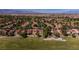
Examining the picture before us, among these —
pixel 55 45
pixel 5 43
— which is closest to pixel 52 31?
pixel 55 45

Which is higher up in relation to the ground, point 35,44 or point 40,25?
point 40,25

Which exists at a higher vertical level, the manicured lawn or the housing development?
A: the housing development

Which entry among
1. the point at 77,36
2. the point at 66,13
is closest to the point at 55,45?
the point at 77,36

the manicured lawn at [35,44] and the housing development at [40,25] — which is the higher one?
the housing development at [40,25]
